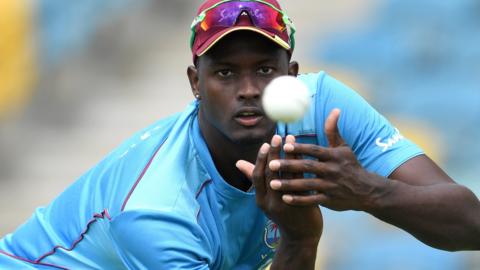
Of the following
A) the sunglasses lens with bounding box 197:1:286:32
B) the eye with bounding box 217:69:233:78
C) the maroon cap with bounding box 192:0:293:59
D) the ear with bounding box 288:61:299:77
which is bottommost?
the eye with bounding box 217:69:233:78

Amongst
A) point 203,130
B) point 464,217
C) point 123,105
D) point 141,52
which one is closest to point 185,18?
point 141,52

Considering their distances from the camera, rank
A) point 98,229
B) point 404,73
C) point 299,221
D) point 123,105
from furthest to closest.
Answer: point 123,105, point 404,73, point 98,229, point 299,221

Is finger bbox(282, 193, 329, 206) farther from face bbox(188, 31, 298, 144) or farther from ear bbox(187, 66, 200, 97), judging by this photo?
ear bbox(187, 66, 200, 97)

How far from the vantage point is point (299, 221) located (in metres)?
3.06

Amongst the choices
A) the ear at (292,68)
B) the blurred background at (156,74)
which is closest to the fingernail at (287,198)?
the ear at (292,68)

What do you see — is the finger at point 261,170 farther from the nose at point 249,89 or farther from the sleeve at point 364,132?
the sleeve at point 364,132

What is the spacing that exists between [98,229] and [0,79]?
512 centimetres

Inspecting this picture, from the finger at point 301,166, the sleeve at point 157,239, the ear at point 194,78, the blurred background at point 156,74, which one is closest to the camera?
the finger at point 301,166

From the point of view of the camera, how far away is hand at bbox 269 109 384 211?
9.36 feet

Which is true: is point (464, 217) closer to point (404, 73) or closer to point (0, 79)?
point (404, 73)

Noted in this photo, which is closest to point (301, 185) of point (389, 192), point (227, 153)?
point (389, 192)

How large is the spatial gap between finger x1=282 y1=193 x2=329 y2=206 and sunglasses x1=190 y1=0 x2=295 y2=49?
784mm

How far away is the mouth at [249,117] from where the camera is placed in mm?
3287

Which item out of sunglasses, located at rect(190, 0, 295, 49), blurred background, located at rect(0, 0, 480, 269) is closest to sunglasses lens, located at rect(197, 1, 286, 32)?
sunglasses, located at rect(190, 0, 295, 49)
